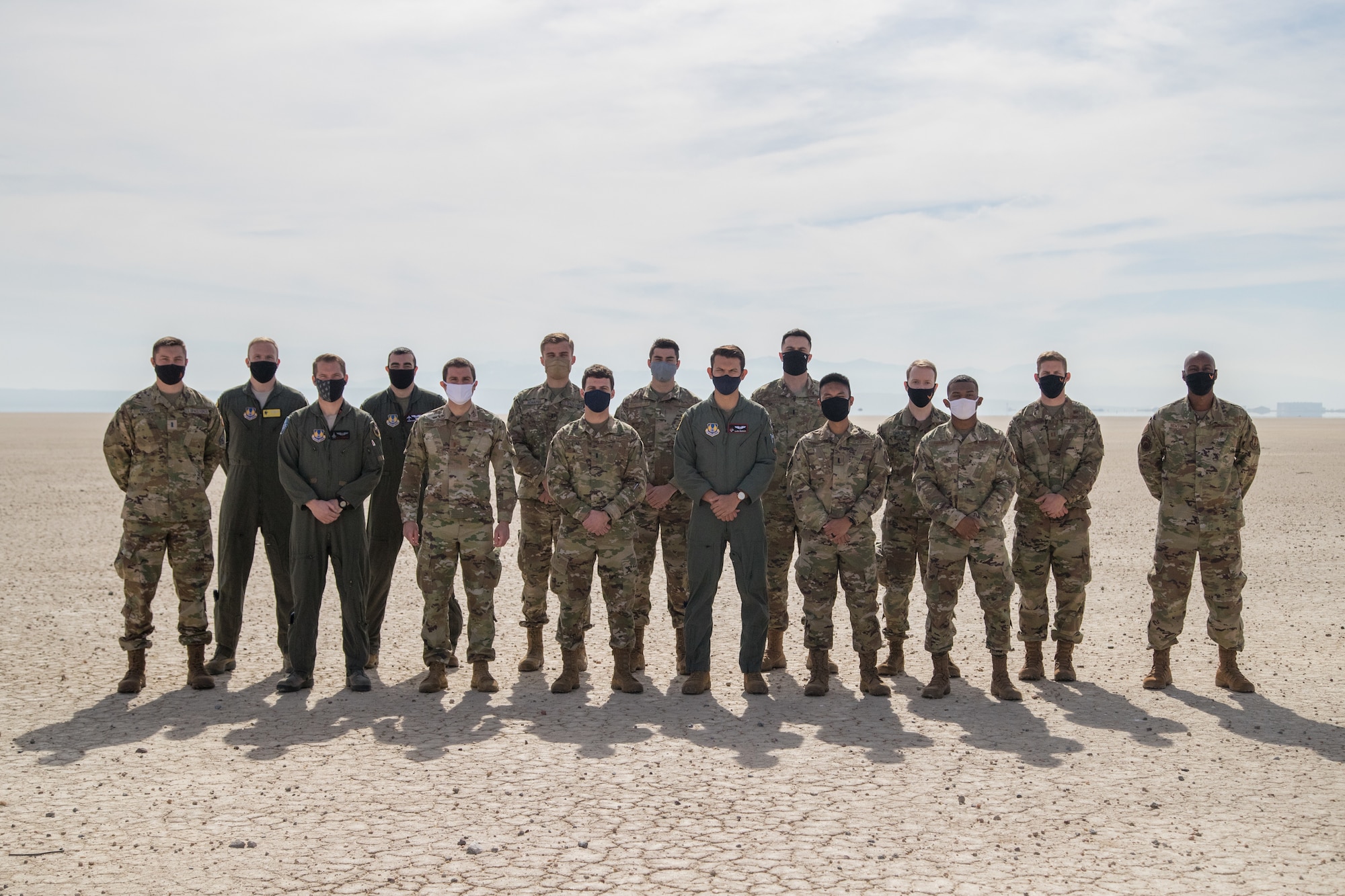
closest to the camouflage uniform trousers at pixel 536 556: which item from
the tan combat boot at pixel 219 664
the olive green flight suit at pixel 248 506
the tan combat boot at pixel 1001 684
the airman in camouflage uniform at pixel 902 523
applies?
the olive green flight suit at pixel 248 506

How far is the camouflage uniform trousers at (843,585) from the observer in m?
7.59

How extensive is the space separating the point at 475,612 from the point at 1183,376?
18.3 feet

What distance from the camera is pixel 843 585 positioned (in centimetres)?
758

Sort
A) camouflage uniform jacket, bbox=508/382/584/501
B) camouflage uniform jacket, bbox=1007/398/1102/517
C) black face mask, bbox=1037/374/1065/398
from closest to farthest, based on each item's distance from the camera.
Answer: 1. camouflage uniform jacket, bbox=1007/398/1102/517
2. black face mask, bbox=1037/374/1065/398
3. camouflage uniform jacket, bbox=508/382/584/501

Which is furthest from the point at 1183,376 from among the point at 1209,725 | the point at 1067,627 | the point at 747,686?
the point at 747,686

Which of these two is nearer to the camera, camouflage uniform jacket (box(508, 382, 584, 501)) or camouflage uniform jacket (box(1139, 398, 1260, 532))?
camouflage uniform jacket (box(1139, 398, 1260, 532))

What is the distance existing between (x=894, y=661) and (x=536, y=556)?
115 inches

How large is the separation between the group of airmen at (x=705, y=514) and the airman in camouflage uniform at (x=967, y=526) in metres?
0.02

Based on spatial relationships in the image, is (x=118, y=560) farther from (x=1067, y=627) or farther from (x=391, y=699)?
(x=1067, y=627)

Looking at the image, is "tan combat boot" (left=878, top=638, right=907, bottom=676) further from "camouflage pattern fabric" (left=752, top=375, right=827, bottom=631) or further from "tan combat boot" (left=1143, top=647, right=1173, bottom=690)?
"tan combat boot" (left=1143, top=647, right=1173, bottom=690)

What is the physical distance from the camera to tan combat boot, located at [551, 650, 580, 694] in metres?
7.60

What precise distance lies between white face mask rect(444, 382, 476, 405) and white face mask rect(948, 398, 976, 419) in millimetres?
3480

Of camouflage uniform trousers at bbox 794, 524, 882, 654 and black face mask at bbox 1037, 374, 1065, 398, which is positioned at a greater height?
black face mask at bbox 1037, 374, 1065, 398

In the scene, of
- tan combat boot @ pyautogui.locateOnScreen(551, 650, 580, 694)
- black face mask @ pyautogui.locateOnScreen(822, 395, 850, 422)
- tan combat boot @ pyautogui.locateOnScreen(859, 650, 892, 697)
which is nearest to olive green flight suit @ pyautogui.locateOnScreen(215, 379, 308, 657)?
tan combat boot @ pyautogui.locateOnScreen(551, 650, 580, 694)
